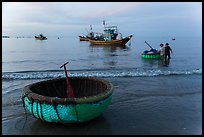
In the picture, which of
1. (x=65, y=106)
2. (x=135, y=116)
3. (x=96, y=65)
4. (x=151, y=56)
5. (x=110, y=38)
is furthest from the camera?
(x=110, y=38)

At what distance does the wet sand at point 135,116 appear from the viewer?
15.8 ft

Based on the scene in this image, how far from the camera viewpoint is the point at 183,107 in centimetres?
629

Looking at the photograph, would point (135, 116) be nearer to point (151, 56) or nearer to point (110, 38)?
point (151, 56)

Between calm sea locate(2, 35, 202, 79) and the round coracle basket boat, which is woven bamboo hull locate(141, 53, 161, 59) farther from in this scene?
the round coracle basket boat

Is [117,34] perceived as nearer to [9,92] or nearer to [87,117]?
[9,92]

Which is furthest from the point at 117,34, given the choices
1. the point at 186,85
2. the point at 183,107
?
the point at 183,107

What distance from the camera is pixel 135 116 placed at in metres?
5.61

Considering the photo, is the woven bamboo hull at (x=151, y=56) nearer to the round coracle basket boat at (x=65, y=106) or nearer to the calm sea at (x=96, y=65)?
the calm sea at (x=96, y=65)

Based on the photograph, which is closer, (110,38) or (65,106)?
(65,106)

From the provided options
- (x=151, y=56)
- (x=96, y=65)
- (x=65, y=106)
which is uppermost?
(x=65, y=106)

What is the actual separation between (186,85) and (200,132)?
499 cm

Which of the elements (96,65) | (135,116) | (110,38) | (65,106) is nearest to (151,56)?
(96,65)

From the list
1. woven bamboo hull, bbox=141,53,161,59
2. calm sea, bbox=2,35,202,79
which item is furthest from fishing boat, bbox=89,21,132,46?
woven bamboo hull, bbox=141,53,161,59

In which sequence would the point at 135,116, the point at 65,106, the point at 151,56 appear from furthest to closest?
1. the point at 151,56
2. the point at 135,116
3. the point at 65,106
